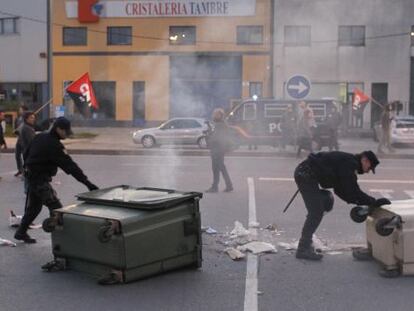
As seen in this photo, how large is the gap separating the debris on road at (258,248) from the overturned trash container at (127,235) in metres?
0.73

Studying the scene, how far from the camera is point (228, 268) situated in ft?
16.0

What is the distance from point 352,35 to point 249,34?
91 cm

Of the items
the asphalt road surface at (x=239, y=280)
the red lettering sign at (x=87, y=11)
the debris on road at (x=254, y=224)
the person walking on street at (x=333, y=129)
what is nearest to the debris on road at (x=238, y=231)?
the asphalt road surface at (x=239, y=280)

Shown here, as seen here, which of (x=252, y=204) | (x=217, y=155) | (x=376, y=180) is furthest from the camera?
(x=376, y=180)

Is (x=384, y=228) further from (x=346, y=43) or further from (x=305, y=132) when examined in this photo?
(x=305, y=132)

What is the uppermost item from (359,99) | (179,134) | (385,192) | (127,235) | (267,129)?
(359,99)

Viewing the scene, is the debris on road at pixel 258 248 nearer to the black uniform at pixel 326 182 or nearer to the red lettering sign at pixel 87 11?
the black uniform at pixel 326 182

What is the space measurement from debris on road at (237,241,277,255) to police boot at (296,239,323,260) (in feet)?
0.92

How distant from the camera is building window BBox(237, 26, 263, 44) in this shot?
195 inches

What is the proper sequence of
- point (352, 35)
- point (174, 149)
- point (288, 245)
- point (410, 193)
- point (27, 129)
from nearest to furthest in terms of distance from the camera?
point (352, 35)
point (288, 245)
point (410, 193)
point (27, 129)
point (174, 149)

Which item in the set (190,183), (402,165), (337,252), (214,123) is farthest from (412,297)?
(402,165)

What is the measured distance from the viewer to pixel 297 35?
16.0 ft

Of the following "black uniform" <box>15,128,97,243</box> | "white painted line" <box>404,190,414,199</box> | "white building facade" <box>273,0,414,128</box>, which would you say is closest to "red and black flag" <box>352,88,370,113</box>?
"white building facade" <box>273,0,414,128</box>

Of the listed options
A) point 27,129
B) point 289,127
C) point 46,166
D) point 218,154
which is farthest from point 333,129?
point 46,166
